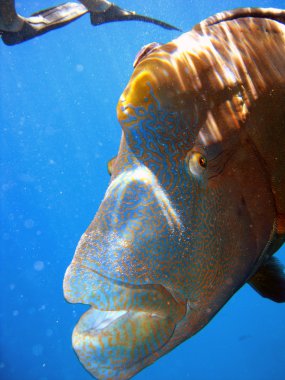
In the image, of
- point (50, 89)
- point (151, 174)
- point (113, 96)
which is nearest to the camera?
point (151, 174)

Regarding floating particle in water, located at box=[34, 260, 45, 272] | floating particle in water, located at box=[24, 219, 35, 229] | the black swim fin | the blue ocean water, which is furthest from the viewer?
floating particle in water, located at box=[34, 260, 45, 272]

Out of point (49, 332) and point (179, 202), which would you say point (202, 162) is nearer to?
point (179, 202)

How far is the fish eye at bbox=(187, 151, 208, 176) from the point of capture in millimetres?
1057

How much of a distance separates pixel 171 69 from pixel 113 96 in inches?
2146

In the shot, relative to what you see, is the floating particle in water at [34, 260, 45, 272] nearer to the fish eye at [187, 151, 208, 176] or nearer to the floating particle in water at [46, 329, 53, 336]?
the floating particle in water at [46, 329, 53, 336]

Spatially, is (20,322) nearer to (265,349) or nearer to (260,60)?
(265,349)

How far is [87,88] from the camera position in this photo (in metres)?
51.2

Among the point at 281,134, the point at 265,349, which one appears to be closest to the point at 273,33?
the point at 281,134

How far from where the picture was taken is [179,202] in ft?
3.42

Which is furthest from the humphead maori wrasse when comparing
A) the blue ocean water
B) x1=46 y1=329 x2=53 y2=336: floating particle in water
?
x1=46 y1=329 x2=53 y2=336: floating particle in water

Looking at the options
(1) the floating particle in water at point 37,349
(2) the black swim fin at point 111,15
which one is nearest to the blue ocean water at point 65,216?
(1) the floating particle in water at point 37,349

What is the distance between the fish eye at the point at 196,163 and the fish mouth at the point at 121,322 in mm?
405

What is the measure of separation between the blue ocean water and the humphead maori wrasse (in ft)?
64.6

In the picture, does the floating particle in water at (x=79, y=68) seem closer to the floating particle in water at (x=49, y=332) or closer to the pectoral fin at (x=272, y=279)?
the floating particle in water at (x=49, y=332)
